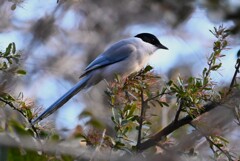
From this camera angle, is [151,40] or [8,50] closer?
[8,50]

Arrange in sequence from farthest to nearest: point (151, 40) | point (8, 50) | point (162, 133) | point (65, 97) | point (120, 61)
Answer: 1. point (151, 40)
2. point (120, 61)
3. point (65, 97)
4. point (8, 50)
5. point (162, 133)

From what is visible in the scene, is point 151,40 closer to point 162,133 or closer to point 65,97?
point 65,97

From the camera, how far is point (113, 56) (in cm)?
378

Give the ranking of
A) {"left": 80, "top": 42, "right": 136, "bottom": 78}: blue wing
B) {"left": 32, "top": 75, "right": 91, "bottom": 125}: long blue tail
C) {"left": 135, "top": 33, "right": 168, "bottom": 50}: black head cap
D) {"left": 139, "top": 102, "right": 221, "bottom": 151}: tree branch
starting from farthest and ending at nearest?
{"left": 135, "top": 33, "right": 168, "bottom": 50}: black head cap < {"left": 80, "top": 42, "right": 136, "bottom": 78}: blue wing < {"left": 32, "top": 75, "right": 91, "bottom": 125}: long blue tail < {"left": 139, "top": 102, "right": 221, "bottom": 151}: tree branch

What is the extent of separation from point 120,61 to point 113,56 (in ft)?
0.37

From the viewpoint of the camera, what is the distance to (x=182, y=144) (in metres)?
1.21

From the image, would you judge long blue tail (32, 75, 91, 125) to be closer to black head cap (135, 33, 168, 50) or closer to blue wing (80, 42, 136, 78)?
blue wing (80, 42, 136, 78)

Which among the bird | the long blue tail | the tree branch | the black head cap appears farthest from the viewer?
the black head cap

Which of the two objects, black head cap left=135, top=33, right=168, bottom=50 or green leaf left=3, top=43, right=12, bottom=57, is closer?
green leaf left=3, top=43, right=12, bottom=57

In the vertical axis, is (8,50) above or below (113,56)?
above

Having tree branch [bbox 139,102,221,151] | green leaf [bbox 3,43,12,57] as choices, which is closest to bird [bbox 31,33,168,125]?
green leaf [bbox 3,43,12,57]

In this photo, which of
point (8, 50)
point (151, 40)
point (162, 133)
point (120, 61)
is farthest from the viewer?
point (151, 40)

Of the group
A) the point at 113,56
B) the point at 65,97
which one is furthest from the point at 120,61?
the point at 65,97

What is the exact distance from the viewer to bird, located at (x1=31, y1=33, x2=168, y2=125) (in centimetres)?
347
